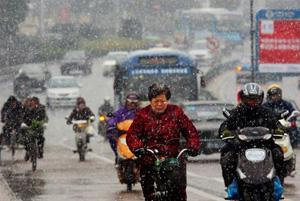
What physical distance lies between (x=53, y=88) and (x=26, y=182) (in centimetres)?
3784

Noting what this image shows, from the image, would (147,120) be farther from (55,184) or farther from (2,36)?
(2,36)

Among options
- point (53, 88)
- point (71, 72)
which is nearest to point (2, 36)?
point (71, 72)

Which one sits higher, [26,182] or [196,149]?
[196,149]

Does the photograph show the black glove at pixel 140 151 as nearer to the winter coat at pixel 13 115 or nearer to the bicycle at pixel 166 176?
the bicycle at pixel 166 176

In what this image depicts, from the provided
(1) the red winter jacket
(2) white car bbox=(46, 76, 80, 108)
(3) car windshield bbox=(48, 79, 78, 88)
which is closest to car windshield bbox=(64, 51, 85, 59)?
(3) car windshield bbox=(48, 79, 78, 88)

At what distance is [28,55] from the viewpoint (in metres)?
98.2

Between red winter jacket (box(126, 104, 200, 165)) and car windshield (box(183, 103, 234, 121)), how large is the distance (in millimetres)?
16098

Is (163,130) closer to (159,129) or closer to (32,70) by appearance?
(159,129)

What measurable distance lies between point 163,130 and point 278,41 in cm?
3330

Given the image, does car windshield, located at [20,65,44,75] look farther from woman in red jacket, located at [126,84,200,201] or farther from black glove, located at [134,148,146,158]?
black glove, located at [134,148,146,158]

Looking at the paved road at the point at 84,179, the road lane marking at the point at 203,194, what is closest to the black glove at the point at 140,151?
the road lane marking at the point at 203,194

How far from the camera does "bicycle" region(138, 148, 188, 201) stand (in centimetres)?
1282

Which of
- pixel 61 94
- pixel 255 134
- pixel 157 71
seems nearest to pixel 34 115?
pixel 157 71

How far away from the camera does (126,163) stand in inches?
781
